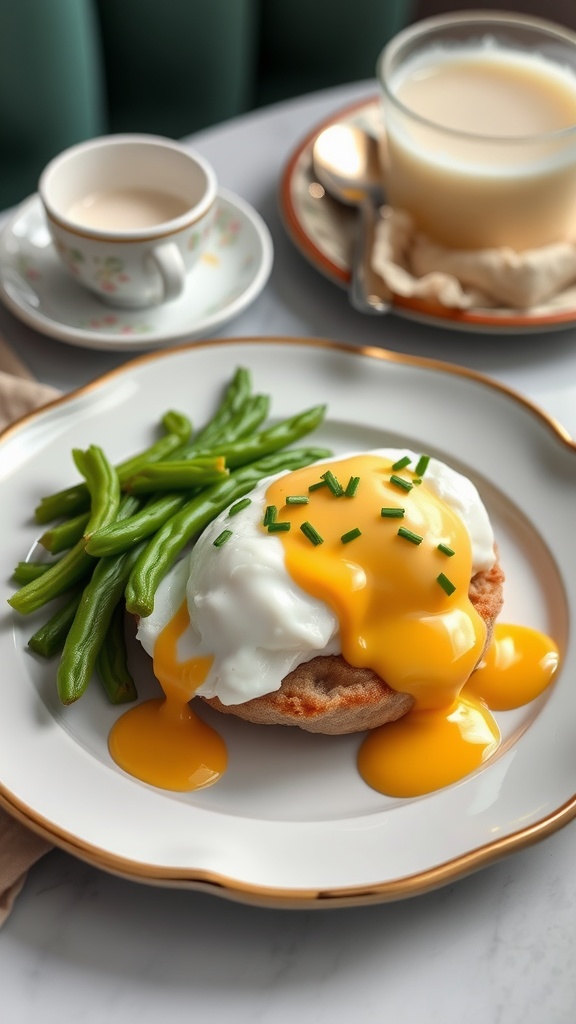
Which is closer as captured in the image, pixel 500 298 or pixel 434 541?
pixel 434 541

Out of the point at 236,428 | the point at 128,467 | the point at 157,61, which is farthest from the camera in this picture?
the point at 157,61

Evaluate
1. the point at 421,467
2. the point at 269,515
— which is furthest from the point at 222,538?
the point at 421,467

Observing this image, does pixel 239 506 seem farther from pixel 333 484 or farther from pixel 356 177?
pixel 356 177

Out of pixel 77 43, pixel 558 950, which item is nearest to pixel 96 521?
pixel 558 950

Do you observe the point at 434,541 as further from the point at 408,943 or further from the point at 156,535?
the point at 408,943

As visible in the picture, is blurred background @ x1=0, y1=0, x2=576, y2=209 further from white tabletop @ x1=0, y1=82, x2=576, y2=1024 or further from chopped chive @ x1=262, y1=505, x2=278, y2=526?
white tabletop @ x1=0, y1=82, x2=576, y2=1024

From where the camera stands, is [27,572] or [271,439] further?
[271,439]
